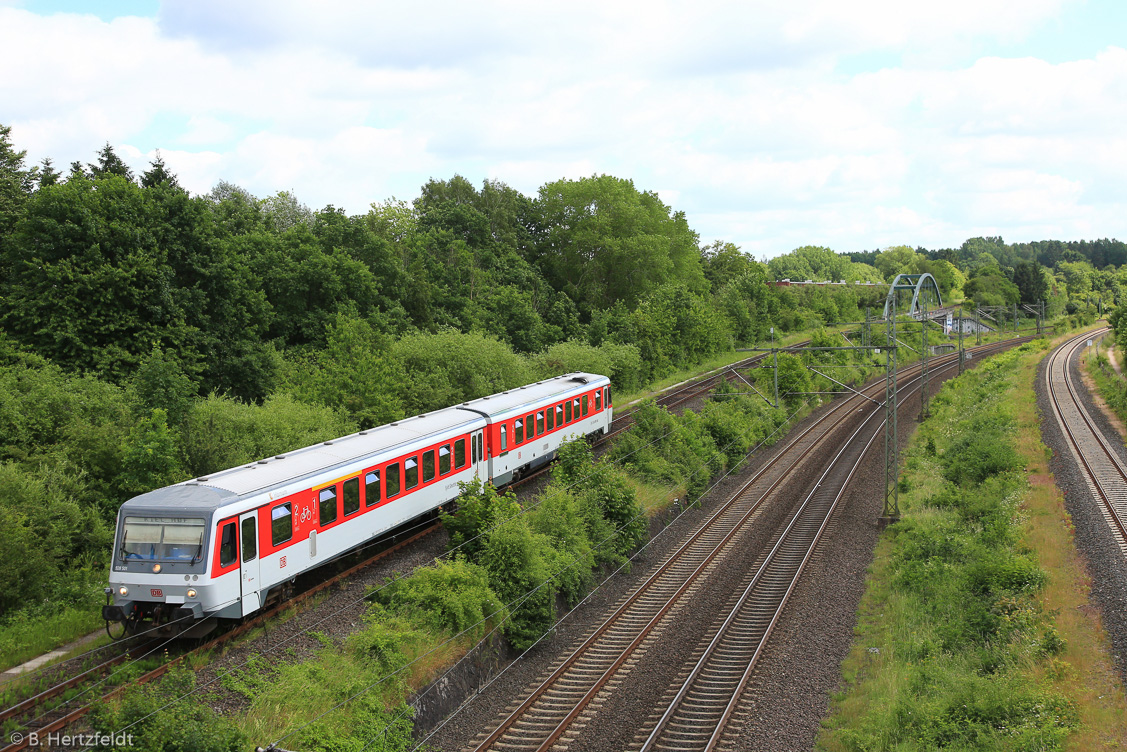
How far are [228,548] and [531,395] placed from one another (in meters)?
16.9

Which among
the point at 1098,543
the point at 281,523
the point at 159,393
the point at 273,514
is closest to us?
the point at 273,514

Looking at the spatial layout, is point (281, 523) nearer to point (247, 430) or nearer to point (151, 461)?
point (151, 461)

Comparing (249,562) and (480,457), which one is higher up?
(480,457)

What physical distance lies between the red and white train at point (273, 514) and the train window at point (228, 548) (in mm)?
19

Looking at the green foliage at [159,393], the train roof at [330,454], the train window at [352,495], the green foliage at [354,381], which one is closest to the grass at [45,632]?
the train roof at [330,454]

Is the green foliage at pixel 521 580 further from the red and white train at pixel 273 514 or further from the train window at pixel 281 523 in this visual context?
the train window at pixel 281 523

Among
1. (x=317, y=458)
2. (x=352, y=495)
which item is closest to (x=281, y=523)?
(x=352, y=495)

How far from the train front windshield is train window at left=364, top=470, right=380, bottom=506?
515cm

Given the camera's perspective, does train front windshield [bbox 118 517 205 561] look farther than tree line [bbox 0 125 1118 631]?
No

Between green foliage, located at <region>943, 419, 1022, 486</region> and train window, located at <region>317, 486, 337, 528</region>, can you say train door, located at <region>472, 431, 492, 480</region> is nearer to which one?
train window, located at <region>317, 486, 337, 528</region>

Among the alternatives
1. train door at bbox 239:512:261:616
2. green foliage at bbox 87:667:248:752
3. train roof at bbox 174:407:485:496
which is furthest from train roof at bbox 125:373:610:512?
green foliage at bbox 87:667:248:752

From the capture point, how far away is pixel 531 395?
3097 centimetres

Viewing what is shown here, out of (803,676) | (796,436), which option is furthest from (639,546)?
(796,436)

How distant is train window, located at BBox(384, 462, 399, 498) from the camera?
20.6m
